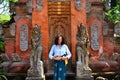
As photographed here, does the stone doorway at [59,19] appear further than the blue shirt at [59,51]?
Yes

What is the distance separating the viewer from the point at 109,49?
14.1 meters

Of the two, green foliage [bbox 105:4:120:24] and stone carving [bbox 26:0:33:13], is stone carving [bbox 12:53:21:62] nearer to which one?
stone carving [bbox 26:0:33:13]

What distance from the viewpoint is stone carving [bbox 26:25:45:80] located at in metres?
12.1

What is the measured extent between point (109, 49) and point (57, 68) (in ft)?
13.4

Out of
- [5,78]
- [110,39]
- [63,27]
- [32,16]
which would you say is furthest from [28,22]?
[110,39]

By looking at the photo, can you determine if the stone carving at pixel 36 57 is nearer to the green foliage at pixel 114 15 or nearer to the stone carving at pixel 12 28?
the stone carving at pixel 12 28

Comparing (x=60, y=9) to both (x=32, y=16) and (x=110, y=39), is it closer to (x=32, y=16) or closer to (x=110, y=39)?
(x=32, y=16)

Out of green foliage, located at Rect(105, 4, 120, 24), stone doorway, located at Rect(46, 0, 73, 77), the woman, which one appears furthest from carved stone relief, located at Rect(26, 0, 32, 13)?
green foliage, located at Rect(105, 4, 120, 24)

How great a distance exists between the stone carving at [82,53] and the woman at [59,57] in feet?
5.67

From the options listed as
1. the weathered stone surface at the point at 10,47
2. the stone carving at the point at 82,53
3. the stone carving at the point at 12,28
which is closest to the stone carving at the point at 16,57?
the weathered stone surface at the point at 10,47

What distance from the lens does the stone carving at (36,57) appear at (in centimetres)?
1212

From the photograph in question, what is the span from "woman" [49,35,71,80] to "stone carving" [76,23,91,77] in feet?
5.67

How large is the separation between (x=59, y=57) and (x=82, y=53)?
212cm

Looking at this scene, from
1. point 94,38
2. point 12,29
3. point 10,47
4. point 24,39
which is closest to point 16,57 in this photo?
point 10,47
